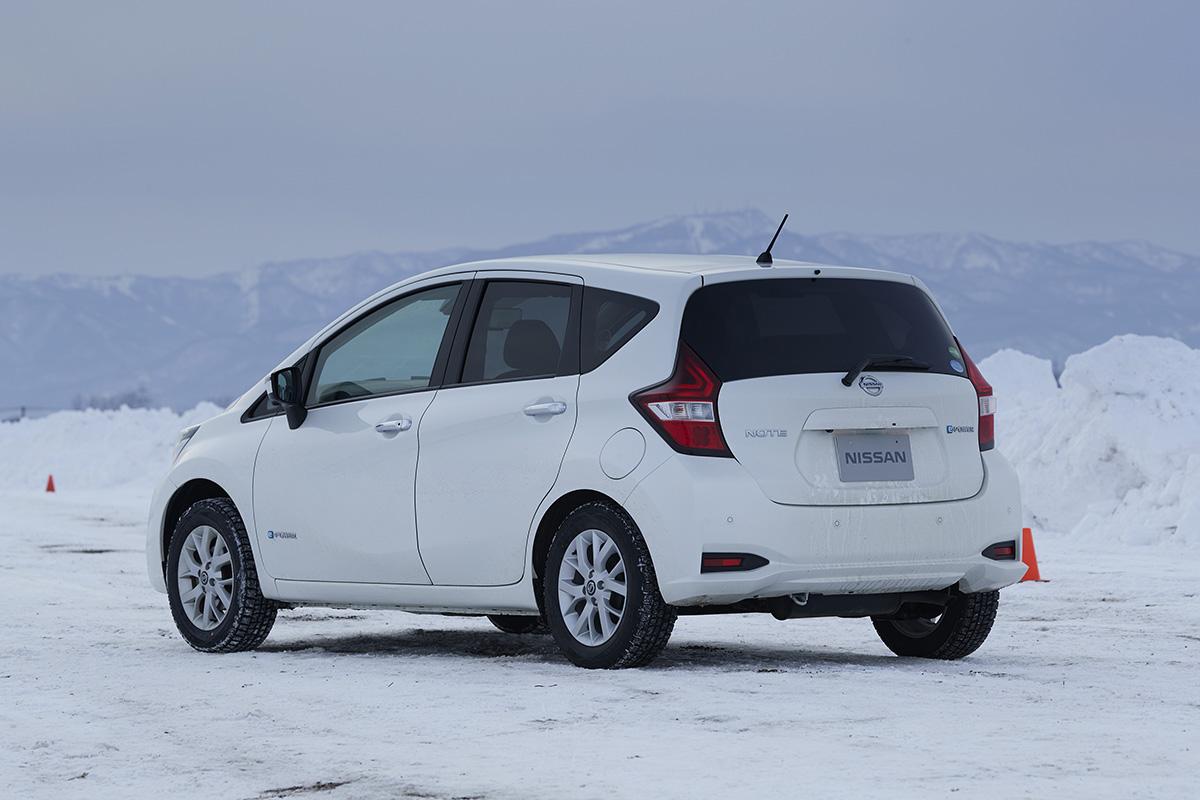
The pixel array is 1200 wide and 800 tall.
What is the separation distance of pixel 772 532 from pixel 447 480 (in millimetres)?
1649

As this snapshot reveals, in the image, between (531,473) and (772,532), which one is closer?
(772,532)

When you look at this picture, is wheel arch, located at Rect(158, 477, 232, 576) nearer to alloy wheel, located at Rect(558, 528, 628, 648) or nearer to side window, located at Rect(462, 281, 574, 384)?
side window, located at Rect(462, 281, 574, 384)

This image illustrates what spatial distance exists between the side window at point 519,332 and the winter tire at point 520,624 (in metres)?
1.95

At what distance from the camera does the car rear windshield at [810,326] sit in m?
8.11

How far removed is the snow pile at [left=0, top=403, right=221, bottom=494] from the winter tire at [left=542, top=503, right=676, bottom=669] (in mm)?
26899

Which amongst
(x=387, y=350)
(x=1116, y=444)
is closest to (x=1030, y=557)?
(x=387, y=350)

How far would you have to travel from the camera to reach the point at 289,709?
7500 mm

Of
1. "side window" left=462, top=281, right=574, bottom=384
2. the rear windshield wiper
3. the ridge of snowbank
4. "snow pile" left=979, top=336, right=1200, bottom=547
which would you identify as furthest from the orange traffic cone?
"side window" left=462, top=281, right=574, bottom=384

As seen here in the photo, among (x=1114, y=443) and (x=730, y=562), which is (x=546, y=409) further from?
(x=1114, y=443)

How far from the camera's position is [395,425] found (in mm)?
9070

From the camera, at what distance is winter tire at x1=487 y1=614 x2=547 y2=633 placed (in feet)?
34.3

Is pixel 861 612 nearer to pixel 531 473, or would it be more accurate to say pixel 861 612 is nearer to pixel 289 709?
pixel 531 473

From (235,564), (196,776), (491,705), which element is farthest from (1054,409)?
(196,776)

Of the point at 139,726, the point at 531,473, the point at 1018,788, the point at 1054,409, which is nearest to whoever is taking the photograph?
the point at 1018,788
